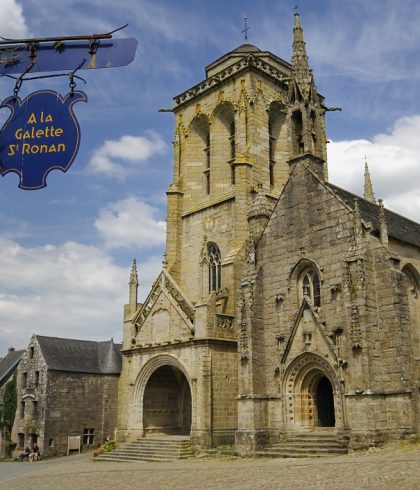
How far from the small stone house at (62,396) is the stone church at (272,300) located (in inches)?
450

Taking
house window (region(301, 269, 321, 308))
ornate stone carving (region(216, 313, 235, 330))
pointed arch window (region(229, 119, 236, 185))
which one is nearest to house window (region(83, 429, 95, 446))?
ornate stone carving (region(216, 313, 235, 330))

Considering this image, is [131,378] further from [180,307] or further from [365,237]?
[365,237]

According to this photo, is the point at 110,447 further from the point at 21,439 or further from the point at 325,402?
the point at 21,439

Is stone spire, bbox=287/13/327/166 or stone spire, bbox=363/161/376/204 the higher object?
stone spire, bbox=363/161/376/204

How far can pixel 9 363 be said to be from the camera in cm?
4262

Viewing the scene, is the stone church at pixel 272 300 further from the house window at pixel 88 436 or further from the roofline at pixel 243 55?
the house window at pixel 88 436

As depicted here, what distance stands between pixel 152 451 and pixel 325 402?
739cm

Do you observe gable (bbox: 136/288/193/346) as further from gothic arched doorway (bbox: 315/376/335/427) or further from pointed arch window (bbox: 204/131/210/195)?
pointed arch window (bbox: 204/131/210/195)

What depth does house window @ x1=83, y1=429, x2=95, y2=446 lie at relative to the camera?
3678cm

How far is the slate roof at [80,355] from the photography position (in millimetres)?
37688

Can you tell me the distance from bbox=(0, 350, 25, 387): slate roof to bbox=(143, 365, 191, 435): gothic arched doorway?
18.1m

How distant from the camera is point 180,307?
24812 millimetres

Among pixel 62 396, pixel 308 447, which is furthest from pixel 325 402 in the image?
pixel 62 396

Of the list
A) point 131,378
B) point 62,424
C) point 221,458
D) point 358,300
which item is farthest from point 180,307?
point 62,424
